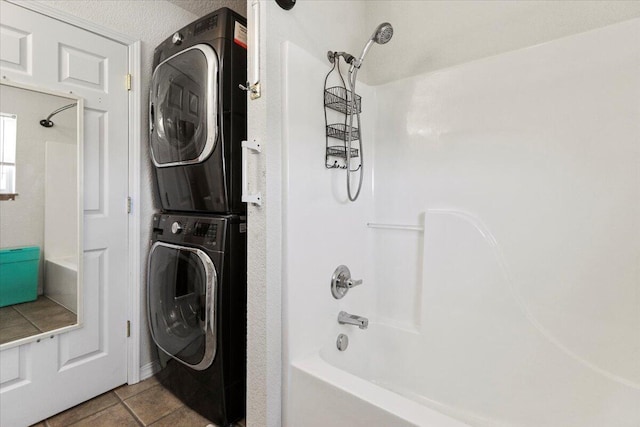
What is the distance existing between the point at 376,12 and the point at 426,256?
1471 mm

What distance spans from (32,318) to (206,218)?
1010 millimetres

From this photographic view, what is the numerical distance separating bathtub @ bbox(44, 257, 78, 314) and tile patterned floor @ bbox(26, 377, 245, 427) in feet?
1.74

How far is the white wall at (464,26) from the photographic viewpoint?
1.30 metres

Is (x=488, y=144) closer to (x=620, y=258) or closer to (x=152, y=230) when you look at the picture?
(x=620, y=258)

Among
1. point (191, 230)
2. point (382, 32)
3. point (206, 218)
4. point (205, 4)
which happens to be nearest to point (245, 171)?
point (206, 218)

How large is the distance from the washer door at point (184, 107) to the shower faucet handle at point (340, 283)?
86 centimetres

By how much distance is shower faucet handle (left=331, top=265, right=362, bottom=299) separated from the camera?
147cm

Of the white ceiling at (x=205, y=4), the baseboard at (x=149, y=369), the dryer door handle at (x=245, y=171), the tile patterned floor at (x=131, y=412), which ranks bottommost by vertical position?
the tile patterned floor at (x=131, y=412)

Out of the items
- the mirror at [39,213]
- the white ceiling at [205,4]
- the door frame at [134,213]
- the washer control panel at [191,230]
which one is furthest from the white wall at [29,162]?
the white ceiling at [205,4]

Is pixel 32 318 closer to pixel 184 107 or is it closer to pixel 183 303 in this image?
pixel 183 303

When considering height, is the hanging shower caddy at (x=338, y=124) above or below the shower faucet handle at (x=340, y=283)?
above

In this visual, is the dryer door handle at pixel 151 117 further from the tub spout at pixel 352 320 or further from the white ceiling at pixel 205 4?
the tub spout at pixel 352 320

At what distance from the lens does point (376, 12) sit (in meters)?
1.85

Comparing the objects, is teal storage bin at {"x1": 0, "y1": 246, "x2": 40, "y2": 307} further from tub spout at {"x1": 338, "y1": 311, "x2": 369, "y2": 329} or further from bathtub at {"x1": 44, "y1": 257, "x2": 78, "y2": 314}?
tub spout at {"x1": 338, "y1": 311, "x2": 369, "y2": 329}
